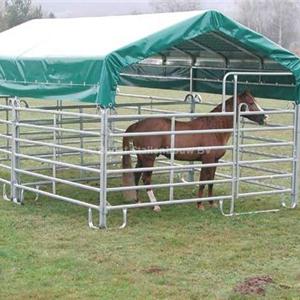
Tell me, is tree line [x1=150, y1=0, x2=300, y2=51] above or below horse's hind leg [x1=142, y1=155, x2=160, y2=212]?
above

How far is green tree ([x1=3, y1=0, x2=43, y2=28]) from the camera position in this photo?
206 ft

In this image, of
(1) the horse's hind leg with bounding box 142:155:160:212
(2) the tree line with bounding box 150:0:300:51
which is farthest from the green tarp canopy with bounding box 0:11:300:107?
(2) the tree line with bounding box 150:0:300:51

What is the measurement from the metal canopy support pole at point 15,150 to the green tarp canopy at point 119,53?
0.81 feet

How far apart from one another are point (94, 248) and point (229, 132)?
9.11 feet

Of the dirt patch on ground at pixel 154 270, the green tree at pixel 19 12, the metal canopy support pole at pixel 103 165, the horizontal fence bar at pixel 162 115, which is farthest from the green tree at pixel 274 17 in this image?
the dirt patch on ground at pixel 154 270

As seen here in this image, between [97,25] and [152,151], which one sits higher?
[97,25]

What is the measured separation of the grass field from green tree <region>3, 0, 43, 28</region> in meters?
54.4

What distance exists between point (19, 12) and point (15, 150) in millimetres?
56562

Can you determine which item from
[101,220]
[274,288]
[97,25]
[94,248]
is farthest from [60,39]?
[274,288]

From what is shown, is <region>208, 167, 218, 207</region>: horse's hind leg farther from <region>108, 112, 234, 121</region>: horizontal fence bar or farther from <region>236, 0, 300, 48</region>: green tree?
<region>236, 0, 300, 48</region>: green tree

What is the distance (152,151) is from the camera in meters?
9.20

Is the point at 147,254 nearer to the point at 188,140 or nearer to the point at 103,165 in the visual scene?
the point at 103,165

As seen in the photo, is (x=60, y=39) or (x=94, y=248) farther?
(x=60, y=39)

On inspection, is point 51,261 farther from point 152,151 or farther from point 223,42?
point 223,42
